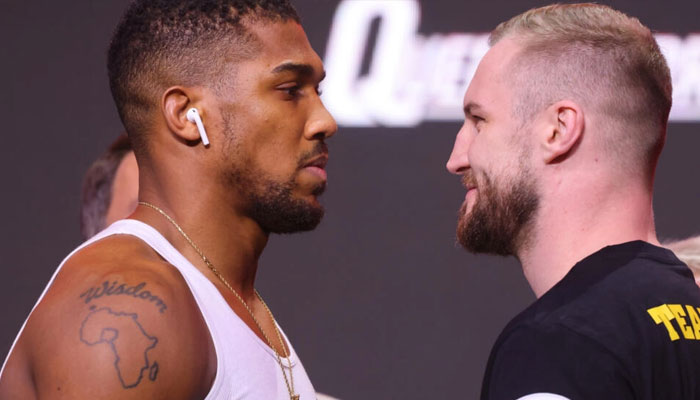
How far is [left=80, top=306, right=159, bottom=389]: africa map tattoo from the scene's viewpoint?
116cm

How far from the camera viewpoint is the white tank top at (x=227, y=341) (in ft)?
4.26

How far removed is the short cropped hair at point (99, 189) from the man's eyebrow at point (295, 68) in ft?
4.08

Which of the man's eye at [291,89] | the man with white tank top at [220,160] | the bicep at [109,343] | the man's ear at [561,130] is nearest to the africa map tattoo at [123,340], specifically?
the bicep at [109,343]

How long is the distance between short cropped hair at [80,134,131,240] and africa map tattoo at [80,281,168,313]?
1.41 meters

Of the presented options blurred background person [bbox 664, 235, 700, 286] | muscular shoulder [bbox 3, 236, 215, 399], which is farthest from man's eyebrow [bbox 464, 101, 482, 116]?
blurred background person [bbox 664, 235, 700, 286]

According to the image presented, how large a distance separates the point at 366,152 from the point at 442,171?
27 cm

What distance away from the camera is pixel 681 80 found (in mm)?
2932

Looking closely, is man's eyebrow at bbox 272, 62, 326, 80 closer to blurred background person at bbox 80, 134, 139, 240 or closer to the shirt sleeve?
the shirt sleeve

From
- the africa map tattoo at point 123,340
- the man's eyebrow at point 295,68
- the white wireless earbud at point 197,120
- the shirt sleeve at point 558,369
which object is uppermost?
the man's eyebrow at point 295,68

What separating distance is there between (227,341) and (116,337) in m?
0.21

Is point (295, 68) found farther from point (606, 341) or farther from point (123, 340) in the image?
point (606, 341)

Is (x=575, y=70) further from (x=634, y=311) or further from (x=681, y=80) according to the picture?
(x=681, y=80)

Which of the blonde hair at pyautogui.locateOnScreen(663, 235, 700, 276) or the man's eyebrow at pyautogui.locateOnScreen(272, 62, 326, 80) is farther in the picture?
the blonde hair at pyautogui.locateOnScreen(663, 235, 700, 276)

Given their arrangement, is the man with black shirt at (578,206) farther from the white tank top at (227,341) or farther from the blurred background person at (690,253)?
the blurred background person at (690,253)
